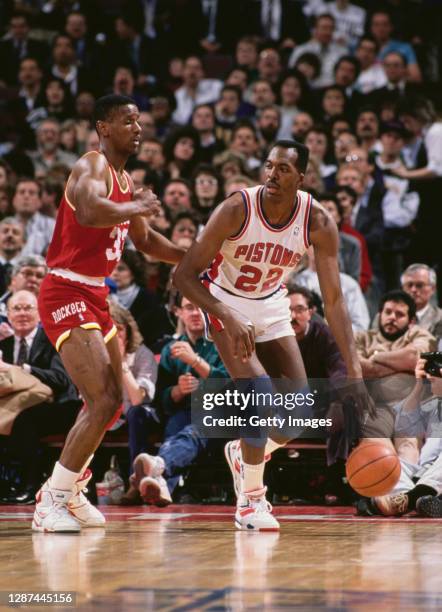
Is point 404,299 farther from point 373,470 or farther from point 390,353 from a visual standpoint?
point 373,470

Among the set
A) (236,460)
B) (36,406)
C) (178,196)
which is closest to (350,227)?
(178,196)

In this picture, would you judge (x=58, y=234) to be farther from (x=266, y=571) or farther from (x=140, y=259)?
(x=140, y=259)

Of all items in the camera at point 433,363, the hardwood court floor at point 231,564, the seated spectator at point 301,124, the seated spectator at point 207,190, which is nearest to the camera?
the hardwood court floor at point 231,564

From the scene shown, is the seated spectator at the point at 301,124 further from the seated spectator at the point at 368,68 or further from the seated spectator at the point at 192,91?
the seated spectator at the point at 192,91

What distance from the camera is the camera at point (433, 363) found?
6.46m

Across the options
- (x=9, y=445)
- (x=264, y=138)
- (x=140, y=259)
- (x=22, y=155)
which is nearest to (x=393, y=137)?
(x=264, y=138)

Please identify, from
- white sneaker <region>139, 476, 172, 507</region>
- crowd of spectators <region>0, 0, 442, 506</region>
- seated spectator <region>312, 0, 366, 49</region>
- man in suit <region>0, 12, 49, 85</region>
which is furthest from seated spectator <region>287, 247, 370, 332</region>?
man in suit <region>0, 12, 49, 85</region>

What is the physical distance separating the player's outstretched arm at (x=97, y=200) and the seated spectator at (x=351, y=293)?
3.32 metres

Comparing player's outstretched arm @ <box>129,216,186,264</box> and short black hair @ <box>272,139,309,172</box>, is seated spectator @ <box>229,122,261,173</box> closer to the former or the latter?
player's outstretched arm @ <box>129,216,186,264</box>

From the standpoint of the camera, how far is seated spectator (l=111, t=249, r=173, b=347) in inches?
344

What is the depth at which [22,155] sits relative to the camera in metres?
11.8

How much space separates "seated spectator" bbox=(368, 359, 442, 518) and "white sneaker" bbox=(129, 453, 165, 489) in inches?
53.8

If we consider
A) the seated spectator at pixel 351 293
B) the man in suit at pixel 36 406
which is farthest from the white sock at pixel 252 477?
the seated spectator at pixel 351 293

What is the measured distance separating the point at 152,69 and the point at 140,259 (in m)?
5.72
